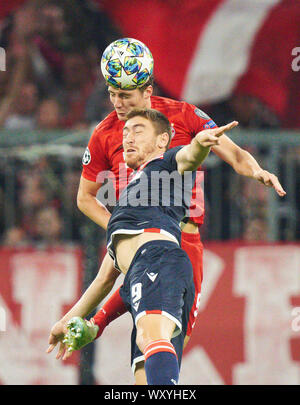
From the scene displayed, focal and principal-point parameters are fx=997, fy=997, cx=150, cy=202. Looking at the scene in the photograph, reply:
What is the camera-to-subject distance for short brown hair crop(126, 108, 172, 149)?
743 cm

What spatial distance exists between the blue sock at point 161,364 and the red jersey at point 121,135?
170 centimetres

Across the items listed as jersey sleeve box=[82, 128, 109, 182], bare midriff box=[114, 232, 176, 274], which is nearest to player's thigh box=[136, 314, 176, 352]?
bare midriff box=[114, 232, 176, 274]

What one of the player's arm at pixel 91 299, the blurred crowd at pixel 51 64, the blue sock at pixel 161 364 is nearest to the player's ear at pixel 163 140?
the player's arm at pixel 91 299

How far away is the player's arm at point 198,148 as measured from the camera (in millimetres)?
6762

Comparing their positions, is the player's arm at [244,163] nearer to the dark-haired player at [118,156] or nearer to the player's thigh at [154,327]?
the dark-haired player at [118,156]

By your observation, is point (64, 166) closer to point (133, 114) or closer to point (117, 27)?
point (117, 27)

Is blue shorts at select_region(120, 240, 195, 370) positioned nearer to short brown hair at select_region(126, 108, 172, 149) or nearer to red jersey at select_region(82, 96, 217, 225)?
short brown hair at select_region(126, 108, 172, 149)

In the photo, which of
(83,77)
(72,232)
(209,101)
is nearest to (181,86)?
(209,101)

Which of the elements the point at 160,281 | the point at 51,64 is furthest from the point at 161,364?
the point at 51,64

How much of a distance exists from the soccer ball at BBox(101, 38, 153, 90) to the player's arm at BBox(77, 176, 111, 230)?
3.30 ft

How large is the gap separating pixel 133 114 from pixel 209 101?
5.51 m

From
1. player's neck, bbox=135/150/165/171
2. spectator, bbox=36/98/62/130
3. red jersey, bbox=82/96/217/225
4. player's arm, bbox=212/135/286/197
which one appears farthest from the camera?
spectator, bbox=36/98/62/130

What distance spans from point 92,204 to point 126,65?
4.20ft

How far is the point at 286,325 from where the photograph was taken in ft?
37.4
